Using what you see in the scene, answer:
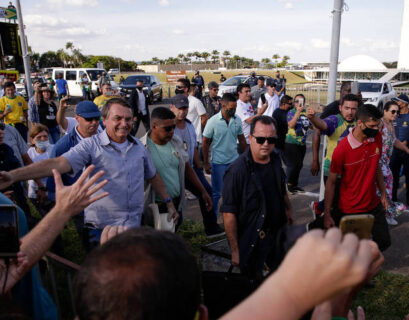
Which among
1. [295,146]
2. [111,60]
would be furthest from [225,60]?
[295,146]

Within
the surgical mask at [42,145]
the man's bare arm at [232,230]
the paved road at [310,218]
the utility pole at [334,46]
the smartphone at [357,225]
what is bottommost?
the paved road at [310,218]

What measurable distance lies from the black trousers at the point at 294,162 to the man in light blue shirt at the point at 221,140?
6.29ft

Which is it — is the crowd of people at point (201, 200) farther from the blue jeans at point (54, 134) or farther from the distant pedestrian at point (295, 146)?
the blue jeans at point (54, 134)

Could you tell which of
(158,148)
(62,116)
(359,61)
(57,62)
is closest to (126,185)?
(158,148)

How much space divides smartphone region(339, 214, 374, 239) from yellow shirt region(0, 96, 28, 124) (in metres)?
8.62

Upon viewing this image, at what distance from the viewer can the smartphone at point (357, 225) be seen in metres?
1.21

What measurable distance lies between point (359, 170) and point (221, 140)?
7.36ft

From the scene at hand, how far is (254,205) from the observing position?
302 centimetres

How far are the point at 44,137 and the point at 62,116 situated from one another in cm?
100

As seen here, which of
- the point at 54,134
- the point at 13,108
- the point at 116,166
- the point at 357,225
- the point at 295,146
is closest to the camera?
the point at 357,225

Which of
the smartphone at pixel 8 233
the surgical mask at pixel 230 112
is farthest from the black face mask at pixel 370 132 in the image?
the smartphone at pixel 8 233

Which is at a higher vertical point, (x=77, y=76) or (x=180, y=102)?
(x=77, y=76)

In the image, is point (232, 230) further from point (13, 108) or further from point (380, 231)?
point (13, 108)

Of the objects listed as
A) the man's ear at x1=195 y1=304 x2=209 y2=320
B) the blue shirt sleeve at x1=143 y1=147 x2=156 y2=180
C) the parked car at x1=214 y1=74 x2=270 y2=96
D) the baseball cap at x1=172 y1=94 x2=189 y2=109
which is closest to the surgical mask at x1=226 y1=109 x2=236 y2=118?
the baseball cap at x1=172 y1=94 x2=189 y2=109
